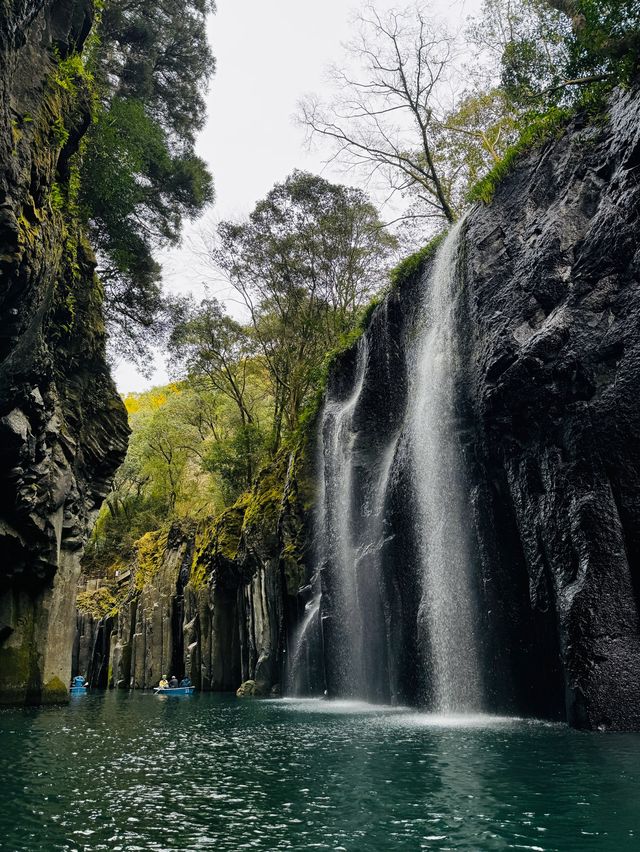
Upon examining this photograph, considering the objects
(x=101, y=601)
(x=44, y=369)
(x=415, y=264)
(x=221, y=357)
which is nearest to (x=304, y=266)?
(x=221, y=357)

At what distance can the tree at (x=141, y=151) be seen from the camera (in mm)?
19219

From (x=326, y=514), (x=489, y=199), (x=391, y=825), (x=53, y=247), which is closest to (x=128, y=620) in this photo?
(x=326, y=514)

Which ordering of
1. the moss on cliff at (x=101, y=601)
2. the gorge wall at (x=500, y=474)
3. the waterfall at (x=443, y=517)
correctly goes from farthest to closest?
the moss on cliff at (x=101, y=601) < the waterfall at (x=443, y=517) < the gorge wall at (x=500, y=474)

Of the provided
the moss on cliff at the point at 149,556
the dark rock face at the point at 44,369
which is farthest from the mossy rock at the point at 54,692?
the moss on cliff at the point at 149,556

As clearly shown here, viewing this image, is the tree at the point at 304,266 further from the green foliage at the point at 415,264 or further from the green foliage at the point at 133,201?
the green foliage at the point at 415,264

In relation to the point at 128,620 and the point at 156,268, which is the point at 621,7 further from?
the point at 128,620

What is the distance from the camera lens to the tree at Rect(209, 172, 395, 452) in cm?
2912

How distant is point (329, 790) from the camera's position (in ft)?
18.1

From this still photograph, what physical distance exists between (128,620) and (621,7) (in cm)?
3230

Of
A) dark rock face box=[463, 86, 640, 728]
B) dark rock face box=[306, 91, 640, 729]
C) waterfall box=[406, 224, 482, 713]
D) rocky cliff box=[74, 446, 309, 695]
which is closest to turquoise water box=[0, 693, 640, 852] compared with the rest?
dark rock face box=[306, 91, 640, 729]

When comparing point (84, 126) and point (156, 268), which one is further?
point (156, 268)

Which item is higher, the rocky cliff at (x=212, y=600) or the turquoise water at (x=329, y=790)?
the rocky cliff at (x=212, y=600)

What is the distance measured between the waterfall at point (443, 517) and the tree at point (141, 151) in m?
11.0

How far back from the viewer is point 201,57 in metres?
24.4
